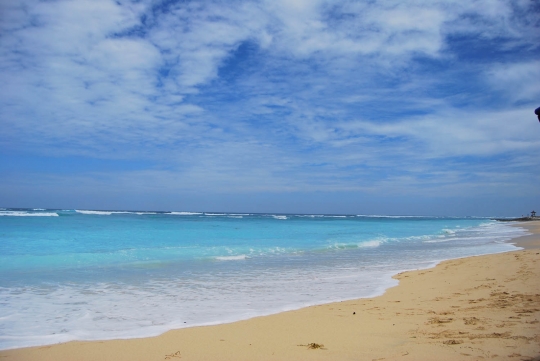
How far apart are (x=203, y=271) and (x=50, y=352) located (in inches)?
252

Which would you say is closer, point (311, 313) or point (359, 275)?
point (311, 313)

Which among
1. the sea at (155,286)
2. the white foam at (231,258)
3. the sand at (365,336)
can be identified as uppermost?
the sand at (365,336)

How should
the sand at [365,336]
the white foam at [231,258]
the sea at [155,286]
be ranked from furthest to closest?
the white foam at [231,258], the sea at [155,286], the sand at [365,336]

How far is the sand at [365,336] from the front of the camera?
396 centimetres

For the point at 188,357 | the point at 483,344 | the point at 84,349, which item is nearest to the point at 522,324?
the point at 483,344

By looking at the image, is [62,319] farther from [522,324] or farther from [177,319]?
[522,324]

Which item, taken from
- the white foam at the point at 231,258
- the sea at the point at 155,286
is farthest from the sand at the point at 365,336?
the white foam at the point at 231,258

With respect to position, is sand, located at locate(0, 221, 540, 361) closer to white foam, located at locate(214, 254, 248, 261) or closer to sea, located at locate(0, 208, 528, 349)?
sea, located at locate(0, 208, 528, 349)

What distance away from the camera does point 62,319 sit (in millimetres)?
5551

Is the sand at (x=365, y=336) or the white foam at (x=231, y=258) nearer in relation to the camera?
the sand at (x=365, y=336)

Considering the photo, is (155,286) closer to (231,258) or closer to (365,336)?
(365,336)

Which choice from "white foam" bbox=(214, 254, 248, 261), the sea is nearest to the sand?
the sea

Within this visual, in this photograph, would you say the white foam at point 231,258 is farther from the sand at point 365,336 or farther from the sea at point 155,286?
the sand at point 365,336

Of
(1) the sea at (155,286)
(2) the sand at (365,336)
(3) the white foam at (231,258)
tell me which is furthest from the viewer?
(3) the white foam at (231,258)
